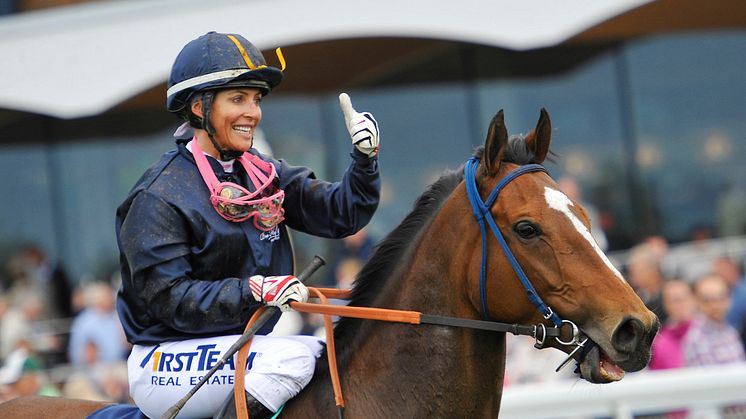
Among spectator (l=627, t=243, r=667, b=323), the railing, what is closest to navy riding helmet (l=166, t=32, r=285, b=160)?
the railing

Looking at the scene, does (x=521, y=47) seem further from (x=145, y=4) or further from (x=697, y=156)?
(x=145, y=4)

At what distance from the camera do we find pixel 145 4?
11953 mm

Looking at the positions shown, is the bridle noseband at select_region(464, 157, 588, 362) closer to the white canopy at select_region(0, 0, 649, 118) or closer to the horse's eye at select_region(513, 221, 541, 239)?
the horse's eye at select_region(513, 221, 541, 239)

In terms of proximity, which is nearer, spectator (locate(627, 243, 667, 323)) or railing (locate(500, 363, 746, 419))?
railing (locate(500, 363, 746, 419))

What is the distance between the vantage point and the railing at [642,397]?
5930 mm

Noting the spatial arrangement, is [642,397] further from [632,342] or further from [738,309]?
[632,342]

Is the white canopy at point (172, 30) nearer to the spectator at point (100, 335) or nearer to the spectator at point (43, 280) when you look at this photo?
the spectator at point (43, 280)

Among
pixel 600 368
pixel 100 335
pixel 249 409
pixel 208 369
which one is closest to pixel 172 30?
pixel 100 335

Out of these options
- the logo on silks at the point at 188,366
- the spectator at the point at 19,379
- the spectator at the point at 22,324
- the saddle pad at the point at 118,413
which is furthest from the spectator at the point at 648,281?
the spectator at the point at 22,324

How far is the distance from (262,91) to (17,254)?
33.5 feet

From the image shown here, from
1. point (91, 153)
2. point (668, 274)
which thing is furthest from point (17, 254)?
point (668, 274)

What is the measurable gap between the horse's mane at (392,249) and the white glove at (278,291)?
0.97ft

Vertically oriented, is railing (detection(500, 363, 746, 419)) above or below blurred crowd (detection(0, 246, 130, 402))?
above

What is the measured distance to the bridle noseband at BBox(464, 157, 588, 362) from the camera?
125 inches
